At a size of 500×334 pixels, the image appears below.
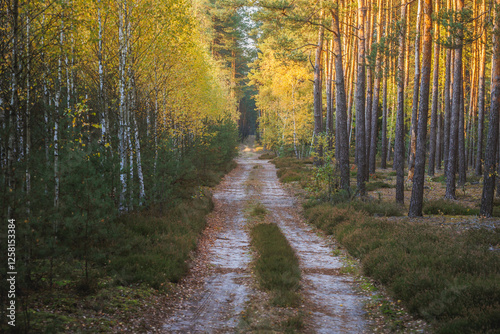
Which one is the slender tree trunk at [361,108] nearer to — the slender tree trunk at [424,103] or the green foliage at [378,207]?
the green foliage at [378,207]

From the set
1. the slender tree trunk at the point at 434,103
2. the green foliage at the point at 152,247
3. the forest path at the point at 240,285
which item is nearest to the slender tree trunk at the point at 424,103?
the forest path at the point at 240,285

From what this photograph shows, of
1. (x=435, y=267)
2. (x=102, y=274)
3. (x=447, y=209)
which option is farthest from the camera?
(x=447, y=209)

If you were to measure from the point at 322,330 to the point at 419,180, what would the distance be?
9.12 metres

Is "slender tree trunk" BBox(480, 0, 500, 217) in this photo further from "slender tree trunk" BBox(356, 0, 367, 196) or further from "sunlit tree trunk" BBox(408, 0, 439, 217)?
"slender tree trunk" BBox(356, 0, 367, 196)

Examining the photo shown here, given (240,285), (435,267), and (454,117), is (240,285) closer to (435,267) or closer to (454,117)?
(435,267)

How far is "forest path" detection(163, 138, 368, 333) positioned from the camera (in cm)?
586

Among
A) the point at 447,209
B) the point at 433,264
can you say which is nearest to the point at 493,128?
the point at 447,209

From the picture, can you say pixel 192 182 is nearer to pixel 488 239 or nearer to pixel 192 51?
pixel 192 51

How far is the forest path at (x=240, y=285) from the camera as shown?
5.86 m

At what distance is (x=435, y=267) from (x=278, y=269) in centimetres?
325

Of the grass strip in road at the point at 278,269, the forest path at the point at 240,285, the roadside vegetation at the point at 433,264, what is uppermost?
the roadside vegetation at the point at 433,264

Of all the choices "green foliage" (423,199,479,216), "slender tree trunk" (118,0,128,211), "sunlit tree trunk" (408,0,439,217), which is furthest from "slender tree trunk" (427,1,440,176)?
"slender tree trunk" (118,0,128,211)

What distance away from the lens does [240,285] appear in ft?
24.9

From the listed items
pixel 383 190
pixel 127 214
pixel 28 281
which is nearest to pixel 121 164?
pixel 127 214
